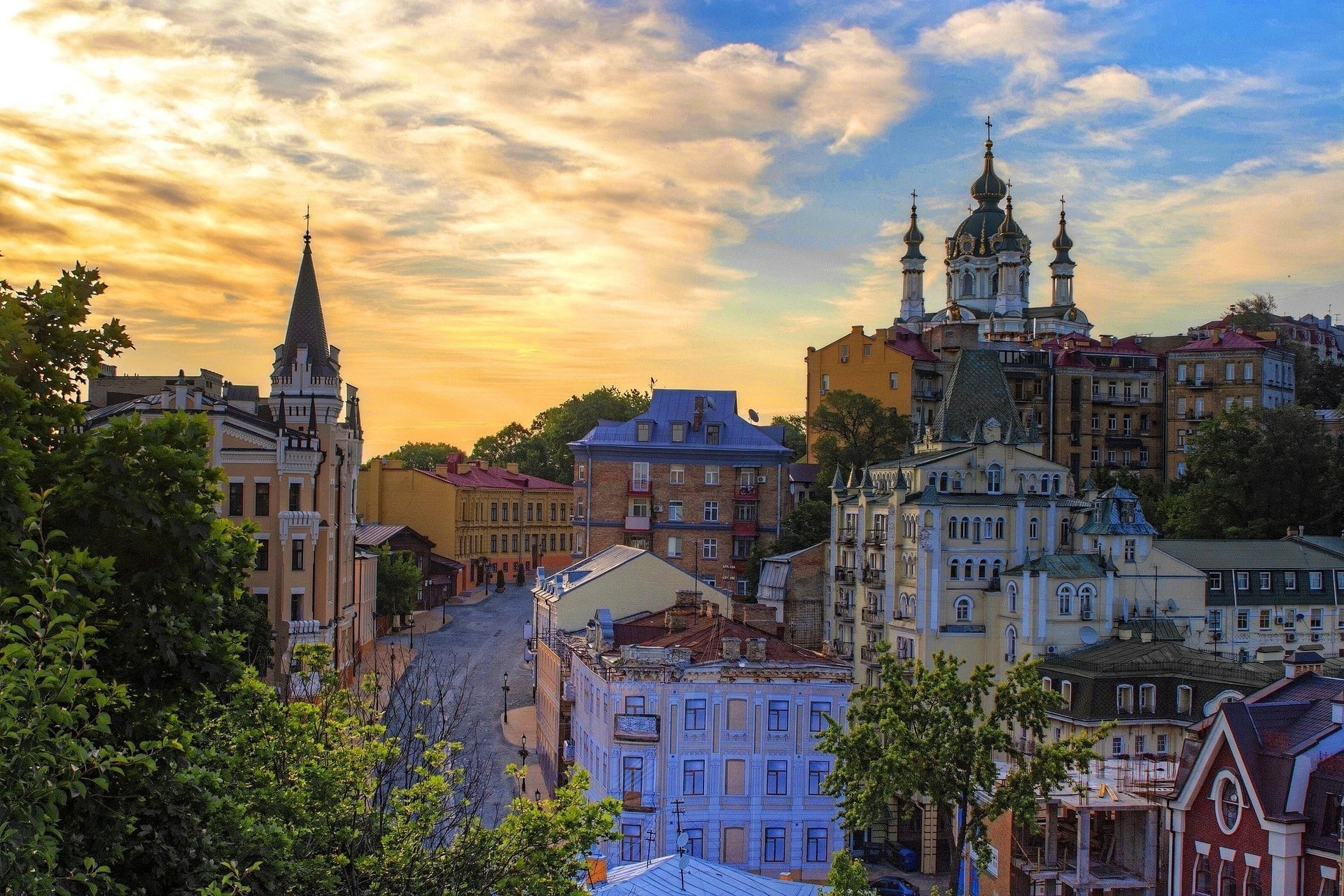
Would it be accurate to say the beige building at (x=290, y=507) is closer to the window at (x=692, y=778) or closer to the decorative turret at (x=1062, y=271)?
the window at (x=692, y=778)

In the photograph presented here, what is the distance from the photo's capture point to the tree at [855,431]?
8150 centimetres

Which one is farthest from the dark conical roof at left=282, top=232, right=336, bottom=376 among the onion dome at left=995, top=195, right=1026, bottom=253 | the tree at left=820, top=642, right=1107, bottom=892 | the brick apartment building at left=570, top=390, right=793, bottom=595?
the onion dome at left=995, top=195, right=1026, bottom=253

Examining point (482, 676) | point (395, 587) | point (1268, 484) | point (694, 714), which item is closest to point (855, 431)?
point (1268, 484)

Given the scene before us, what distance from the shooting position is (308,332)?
242 feet

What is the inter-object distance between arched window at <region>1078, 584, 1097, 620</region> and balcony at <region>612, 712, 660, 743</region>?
828 inches

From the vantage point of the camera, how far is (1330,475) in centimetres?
7600

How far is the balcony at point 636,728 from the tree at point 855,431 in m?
→ 41.5

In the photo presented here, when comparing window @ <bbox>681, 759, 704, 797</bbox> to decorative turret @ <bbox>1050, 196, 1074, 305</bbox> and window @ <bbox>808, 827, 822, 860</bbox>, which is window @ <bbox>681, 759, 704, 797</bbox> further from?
decorative turret @ <bbox>1050, 196, 1074, 305</bbox>

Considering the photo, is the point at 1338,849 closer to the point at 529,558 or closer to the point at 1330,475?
the point at 1330,475

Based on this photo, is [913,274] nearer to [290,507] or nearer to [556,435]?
[556,435]

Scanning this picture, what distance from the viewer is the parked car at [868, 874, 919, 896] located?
41438mm

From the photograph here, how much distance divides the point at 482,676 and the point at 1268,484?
147 feet

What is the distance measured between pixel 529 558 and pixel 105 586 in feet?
326

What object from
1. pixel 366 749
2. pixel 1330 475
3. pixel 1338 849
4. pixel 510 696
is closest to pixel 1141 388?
pixel 1330 475
